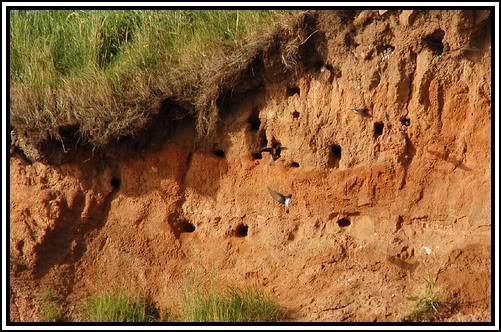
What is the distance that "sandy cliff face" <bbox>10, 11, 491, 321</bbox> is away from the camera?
573 cm

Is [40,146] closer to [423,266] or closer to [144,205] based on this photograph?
[144,205]

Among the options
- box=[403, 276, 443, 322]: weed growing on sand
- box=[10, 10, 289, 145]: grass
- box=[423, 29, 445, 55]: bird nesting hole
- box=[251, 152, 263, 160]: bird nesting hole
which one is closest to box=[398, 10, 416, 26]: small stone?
box=[423, 29, 445, 55]: bird nesting hole

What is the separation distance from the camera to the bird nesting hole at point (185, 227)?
21.4 ft

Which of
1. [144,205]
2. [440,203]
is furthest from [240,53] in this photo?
[440,203]

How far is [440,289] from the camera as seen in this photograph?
555cm

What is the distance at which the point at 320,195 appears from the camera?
612 centimetres

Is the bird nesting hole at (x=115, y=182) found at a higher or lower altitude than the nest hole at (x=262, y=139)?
lower

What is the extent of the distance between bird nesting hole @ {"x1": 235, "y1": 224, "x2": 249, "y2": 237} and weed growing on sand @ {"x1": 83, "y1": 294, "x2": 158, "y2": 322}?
95 cm

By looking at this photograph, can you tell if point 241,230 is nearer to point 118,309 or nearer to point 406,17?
point 118,309

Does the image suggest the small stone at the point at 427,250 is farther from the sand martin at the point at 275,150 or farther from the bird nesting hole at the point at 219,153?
the bird nesting hole at the point at 219,153

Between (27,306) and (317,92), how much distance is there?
3.06 metres

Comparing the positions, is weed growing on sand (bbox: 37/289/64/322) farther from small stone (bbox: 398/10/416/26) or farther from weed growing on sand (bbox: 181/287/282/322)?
small stone (bbox: 398/10/416/26)

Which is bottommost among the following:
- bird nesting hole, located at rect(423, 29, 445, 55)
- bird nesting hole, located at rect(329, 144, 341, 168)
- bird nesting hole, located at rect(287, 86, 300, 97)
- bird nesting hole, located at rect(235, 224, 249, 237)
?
bird nesting hole, located at rect(235, 224, 249, 237)

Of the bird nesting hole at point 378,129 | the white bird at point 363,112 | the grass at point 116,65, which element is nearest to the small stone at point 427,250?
the bird nesting hole at point 378,129
